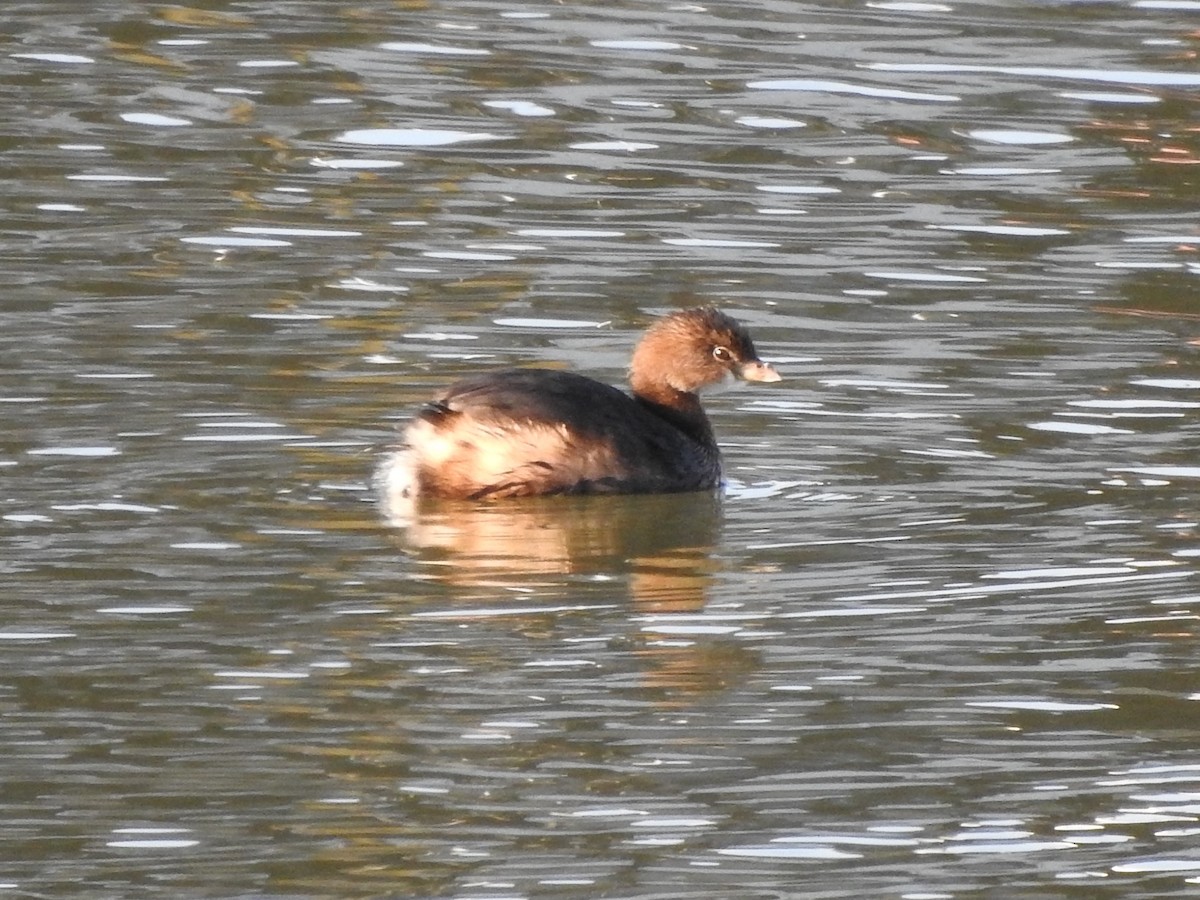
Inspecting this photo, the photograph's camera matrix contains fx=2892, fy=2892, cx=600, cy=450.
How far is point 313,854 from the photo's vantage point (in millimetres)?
5605

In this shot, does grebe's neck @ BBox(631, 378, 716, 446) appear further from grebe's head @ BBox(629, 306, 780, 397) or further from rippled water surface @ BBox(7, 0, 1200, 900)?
rippled water surface @ BBox(7, 0, 1200, 900)

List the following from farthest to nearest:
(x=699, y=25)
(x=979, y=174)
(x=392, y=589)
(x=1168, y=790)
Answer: (x=699, y=25) → (x=979, y=174) → (x=392, y=589) → (x=1168, y=790)

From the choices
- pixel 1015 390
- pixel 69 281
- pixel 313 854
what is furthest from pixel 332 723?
pixel 69 281

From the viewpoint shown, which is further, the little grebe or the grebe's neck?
the grebe's neck

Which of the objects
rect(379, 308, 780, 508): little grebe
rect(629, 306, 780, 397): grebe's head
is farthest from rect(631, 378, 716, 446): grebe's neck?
rect(379, 308, 780, 508): little grebe

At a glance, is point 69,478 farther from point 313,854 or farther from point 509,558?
point 313,854

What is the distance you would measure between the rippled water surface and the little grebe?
0.12m

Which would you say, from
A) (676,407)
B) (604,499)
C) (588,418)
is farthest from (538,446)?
(676,407)

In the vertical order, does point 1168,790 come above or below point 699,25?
below

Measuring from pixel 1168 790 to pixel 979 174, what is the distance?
7374 mm

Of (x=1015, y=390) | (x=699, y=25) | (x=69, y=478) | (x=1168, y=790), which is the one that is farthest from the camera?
(x=699, y=25)

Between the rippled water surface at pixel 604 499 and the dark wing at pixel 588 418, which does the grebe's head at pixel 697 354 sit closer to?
the rippled water surface at pixel 604 499

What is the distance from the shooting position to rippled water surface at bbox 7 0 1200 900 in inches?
231

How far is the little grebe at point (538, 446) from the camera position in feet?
28.6
